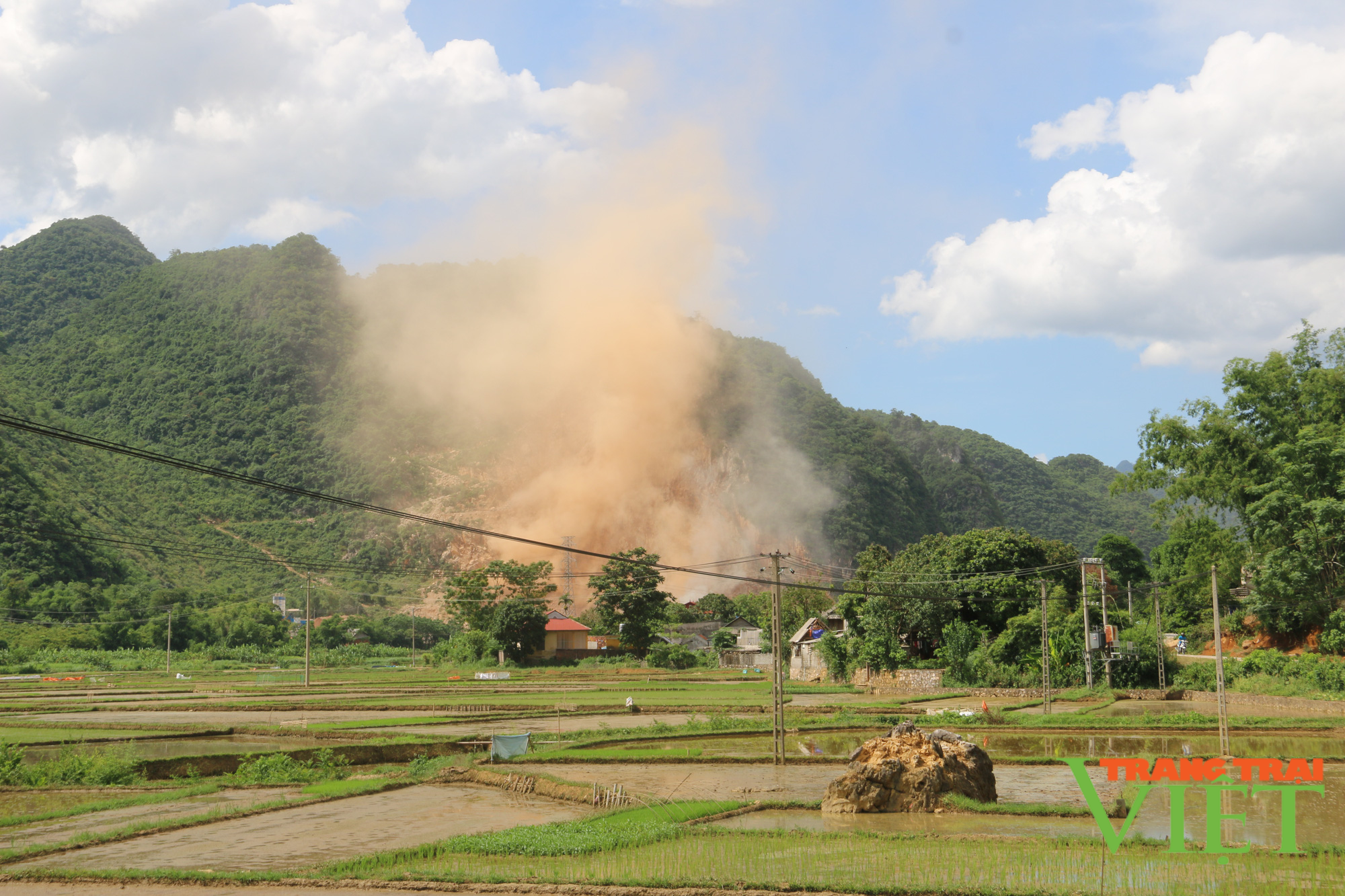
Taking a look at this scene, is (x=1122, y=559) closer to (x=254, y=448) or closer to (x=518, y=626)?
(x=518, y=626)

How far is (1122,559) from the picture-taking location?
90.9 metres

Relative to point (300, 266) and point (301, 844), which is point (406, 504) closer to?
point (300, 266)

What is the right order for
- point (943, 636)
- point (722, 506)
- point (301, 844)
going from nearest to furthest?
point (301, 844) → point (943, 636) → point (722, 506)

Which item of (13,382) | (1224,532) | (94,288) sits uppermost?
(94,288)

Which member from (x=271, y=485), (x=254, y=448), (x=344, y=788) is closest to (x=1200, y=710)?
(x=344, y=788)

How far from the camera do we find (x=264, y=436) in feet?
488

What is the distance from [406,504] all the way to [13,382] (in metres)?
61.3

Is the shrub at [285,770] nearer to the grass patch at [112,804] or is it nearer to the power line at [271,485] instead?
the grass patch at [112,804]

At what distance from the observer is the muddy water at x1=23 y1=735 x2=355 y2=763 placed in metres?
27.4

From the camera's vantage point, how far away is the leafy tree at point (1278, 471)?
4597cm

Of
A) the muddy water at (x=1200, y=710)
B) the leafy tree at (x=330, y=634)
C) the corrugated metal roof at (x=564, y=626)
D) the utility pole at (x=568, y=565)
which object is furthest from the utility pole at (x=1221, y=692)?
the utility pole at (x=568, y=565)

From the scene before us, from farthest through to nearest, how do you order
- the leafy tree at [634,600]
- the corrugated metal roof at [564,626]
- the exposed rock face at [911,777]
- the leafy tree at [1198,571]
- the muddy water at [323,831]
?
the corrugated metal roof at [564,626]
the leafy tree at [634,600]
the leafy tree at [1198,571]
the exposed rock face at [911,777]
the muddy water at [323,831]

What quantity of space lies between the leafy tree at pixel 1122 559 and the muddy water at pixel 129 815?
84156 millimetres

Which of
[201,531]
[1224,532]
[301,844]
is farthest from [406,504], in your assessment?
[301,844]
